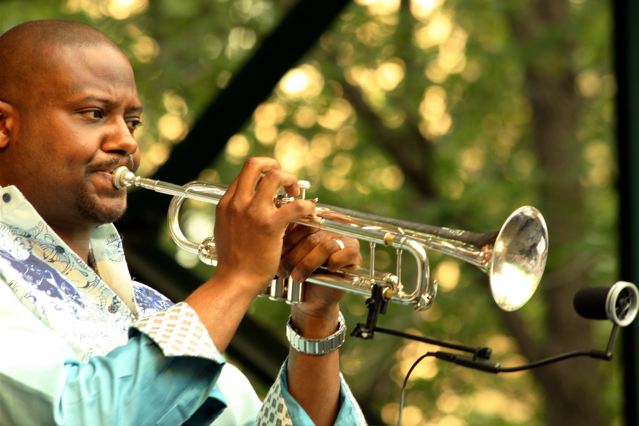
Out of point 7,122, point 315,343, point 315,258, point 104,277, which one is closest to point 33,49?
point 7,122

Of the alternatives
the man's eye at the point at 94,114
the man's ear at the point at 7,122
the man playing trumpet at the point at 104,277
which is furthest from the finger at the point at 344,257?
the man's ear at the point at 7,122

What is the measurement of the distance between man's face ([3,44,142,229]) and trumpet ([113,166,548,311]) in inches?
2.2

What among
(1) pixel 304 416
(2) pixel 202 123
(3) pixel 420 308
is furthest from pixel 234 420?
(2) pixel 202 123

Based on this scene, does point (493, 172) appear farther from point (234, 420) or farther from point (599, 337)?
point (234, 420)

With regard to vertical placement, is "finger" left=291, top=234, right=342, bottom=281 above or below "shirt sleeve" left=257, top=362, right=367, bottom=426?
A: above

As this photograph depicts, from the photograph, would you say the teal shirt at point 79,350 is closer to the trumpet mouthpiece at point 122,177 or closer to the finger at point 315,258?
the trumpet mouthpiece at point 122,177

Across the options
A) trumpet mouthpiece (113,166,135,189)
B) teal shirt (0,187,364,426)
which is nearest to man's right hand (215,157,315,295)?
teal shirt (0,187,364,426)

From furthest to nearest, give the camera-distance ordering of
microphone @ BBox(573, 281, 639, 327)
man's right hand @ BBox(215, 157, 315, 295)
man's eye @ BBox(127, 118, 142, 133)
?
1. man's eye @ BBox(127, 118, 142, 133)
2. microphone @ BBox(573, 281, 639, 327)
3. man's right hand @ BBox(215, 157, 315, 295)

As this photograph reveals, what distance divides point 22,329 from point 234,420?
71 cm

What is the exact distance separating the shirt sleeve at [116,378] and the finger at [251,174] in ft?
0.94

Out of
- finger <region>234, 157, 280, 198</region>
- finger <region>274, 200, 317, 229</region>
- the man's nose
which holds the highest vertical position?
the man's nose

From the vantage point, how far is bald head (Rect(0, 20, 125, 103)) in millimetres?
2613

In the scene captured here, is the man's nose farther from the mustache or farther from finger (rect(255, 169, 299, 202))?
finger (rect(255, 169, 299, 202))

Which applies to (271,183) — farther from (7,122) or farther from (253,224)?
(7,122)
